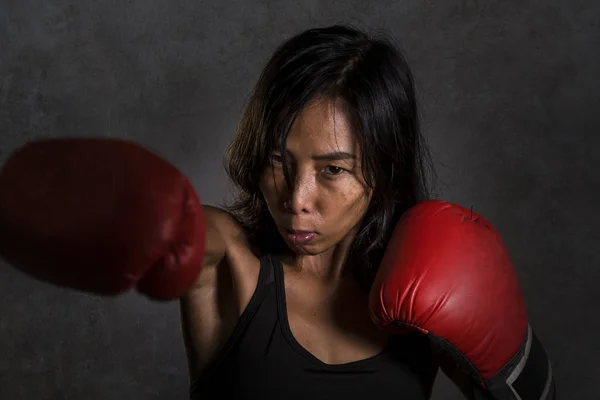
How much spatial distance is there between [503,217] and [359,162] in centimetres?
126

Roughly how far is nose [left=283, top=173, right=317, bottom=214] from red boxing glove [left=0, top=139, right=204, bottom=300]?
1.13ft

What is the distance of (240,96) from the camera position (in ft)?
7.23

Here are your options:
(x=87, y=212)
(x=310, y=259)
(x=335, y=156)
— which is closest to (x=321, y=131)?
(x=335, y=156)

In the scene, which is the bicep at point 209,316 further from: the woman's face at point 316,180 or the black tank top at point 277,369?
the woman's face at point 316,180

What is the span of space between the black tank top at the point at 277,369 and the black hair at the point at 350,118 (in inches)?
5.3

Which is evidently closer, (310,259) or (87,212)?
(87,212)

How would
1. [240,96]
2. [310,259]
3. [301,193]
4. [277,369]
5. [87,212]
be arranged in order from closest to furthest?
[87,212], [301,193], [277,369], [310,259], [240,96]

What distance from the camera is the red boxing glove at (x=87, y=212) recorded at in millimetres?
695

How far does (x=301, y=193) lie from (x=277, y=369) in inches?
12.4

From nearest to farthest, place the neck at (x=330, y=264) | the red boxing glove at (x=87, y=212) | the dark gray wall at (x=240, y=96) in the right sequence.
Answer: the red boxing glove at (x=87, y=212)
the neck at (x=330, y=264)
the dark gray wall at (x=240, y=96)

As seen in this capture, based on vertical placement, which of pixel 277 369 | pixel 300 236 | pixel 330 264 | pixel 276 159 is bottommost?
pixel 277 369

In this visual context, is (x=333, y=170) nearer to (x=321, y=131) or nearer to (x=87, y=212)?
(x=321, y=131)

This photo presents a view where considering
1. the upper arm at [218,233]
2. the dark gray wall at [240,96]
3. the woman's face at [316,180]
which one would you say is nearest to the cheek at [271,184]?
the woman's face at [316,180]

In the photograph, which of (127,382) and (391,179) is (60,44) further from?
(391,179)
